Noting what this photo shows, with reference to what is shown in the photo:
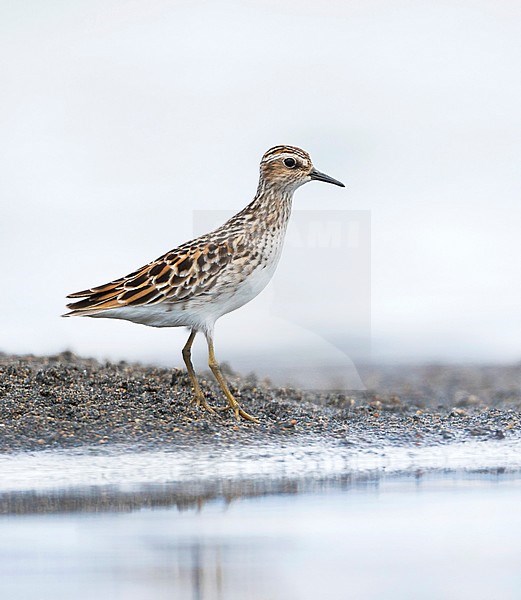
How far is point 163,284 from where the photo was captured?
45.0 ft

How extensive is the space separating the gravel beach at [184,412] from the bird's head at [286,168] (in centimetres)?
235

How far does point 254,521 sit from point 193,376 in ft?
16.6

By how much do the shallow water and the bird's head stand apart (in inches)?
137

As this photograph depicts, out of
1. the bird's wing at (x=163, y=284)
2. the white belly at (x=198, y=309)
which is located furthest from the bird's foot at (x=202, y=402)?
the bird's wing at (x=163, y=284)

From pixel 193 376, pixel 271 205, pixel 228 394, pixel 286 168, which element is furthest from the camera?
pixel 286 168

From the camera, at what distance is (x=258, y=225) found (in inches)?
560

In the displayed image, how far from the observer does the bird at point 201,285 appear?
538 inches

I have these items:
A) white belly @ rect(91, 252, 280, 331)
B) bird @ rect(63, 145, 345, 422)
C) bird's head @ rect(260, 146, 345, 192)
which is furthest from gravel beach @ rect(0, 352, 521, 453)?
bird's head @ rect(260, 146, 345, 192)

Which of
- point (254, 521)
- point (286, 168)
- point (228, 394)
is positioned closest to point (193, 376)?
point (228, 394)

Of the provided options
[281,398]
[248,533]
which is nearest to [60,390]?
[281,398]

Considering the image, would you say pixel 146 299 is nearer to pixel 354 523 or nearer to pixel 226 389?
pixel 226 389

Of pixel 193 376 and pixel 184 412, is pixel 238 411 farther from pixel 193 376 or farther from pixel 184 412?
pixel 193 376

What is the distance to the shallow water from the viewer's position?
7754 mm

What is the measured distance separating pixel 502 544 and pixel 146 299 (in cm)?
589
